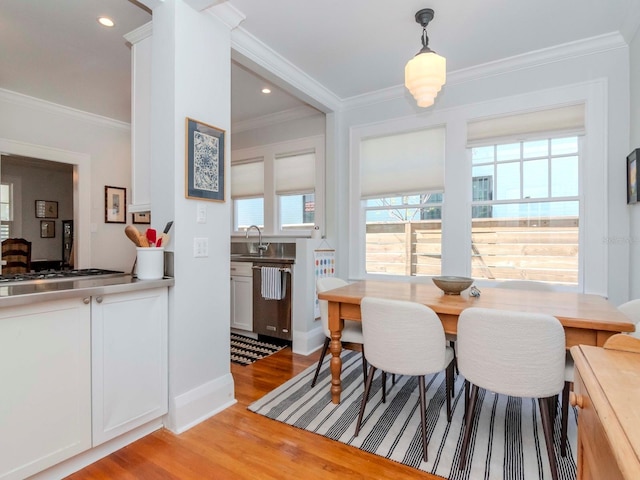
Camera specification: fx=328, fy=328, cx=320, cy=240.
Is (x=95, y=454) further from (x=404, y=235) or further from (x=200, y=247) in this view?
(x=404, y=235)

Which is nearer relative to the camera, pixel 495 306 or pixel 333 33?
pixel 495 306

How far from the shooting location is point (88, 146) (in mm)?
4363

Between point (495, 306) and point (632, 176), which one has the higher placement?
point (632, 176)

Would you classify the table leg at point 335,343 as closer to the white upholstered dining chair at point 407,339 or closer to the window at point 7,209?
the white upholstered dining chair at point 407,339

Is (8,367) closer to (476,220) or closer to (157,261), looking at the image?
(157,261)

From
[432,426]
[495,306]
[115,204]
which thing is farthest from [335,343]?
[115,204]

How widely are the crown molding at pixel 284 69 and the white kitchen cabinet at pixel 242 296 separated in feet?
6.32

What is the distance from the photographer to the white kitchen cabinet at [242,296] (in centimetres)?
372

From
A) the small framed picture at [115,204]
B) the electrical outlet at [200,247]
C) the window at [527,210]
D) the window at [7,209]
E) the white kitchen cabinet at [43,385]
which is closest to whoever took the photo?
the white kitchen cabinet at [43,385]

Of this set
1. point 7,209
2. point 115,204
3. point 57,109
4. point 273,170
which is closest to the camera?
point 57,109

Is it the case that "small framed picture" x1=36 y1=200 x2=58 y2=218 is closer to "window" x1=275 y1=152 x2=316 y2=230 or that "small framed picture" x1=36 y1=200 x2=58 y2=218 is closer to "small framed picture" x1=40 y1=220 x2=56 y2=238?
"small framed picture" x1=40 y1=220 x2=56 y2=238

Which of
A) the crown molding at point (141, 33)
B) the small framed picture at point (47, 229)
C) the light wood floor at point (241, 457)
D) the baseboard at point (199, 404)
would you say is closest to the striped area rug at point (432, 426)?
the light wood floor at point (241, 457)

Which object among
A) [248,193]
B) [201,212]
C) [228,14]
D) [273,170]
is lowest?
[201,212]

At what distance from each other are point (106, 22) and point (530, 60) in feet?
11.4
